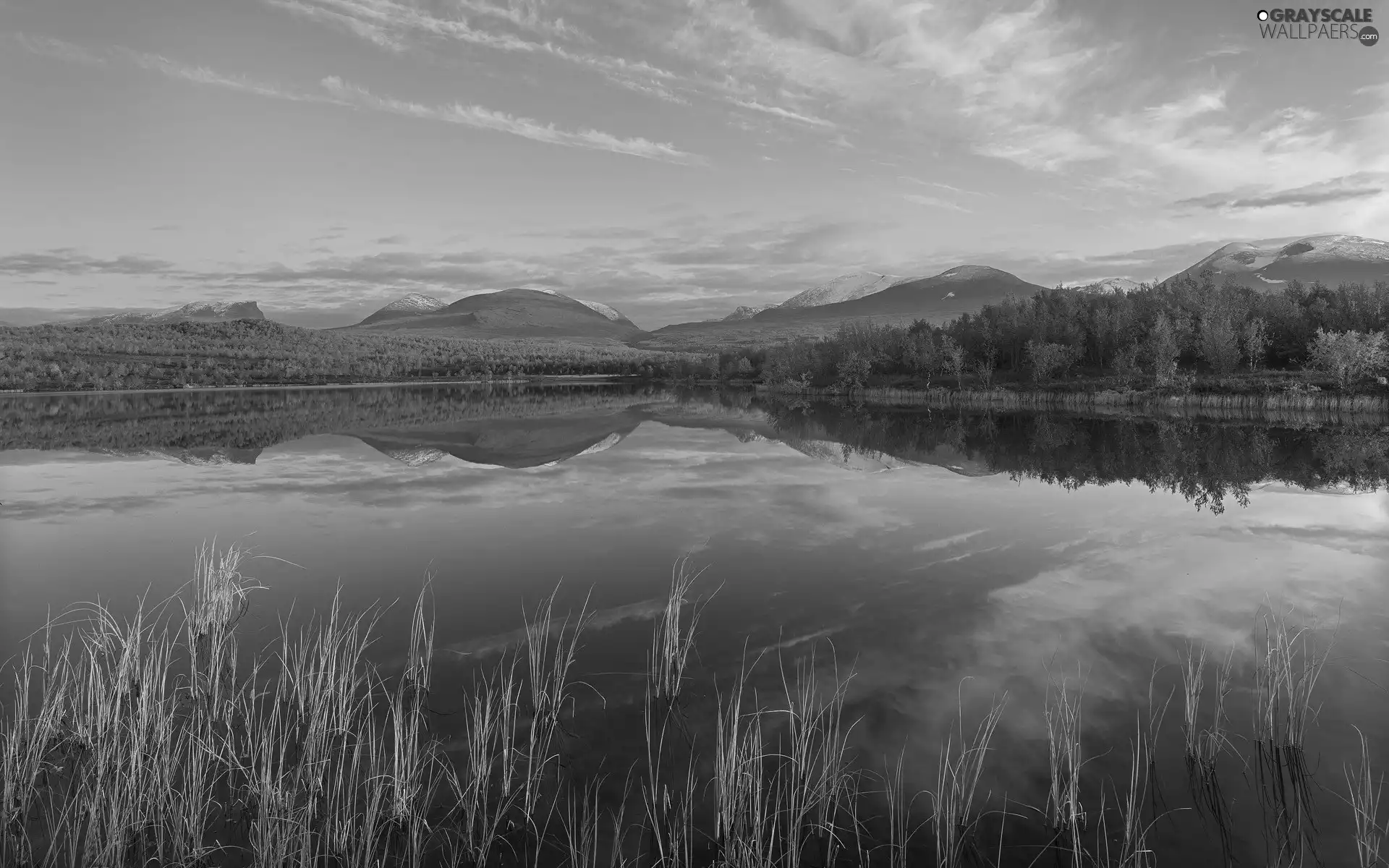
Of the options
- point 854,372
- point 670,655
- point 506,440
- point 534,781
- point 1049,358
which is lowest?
point 506,440

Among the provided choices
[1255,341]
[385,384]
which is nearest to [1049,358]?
[1255,341]

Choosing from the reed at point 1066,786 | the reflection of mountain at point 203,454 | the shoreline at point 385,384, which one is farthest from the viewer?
the shoreline at point 385,384

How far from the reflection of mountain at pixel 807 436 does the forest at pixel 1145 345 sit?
12.7 metres

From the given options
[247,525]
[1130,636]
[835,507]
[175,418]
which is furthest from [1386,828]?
[175,418]

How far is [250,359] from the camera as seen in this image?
9900 cm

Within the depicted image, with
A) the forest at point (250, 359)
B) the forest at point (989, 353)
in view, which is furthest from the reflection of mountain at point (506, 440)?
the forest at point (250, 359)

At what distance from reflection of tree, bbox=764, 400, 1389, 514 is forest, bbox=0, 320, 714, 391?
74.7 metres

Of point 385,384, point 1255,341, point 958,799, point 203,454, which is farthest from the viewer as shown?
point 385,384

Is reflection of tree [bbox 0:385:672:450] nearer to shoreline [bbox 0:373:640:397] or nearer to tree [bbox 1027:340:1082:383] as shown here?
shoreline [bbox 0:373:640:397]

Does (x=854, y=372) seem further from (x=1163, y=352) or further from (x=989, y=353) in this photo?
(x=1163, y=352)

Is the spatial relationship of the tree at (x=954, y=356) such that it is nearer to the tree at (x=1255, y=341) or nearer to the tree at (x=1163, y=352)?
the tree at (x=1163, y=352)

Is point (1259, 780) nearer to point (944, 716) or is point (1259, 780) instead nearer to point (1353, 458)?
point (944, 716)

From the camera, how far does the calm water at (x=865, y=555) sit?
7832 millimetres

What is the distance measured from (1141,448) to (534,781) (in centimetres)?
3088
